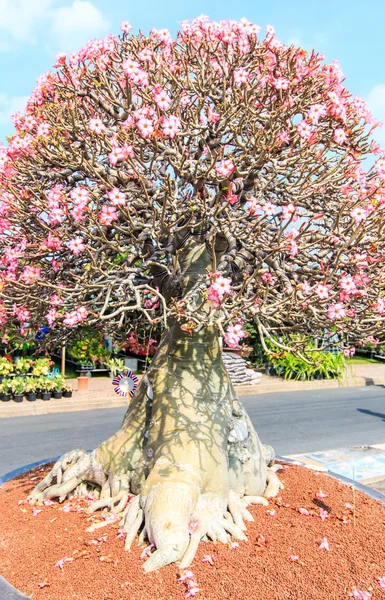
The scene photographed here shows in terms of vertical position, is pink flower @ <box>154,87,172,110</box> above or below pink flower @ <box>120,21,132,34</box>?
below

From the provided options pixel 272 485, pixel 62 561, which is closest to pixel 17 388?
pixel 272 485

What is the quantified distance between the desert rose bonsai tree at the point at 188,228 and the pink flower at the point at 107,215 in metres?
0.02

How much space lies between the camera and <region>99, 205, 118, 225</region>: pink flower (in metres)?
3.78

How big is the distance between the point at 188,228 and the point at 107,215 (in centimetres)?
75

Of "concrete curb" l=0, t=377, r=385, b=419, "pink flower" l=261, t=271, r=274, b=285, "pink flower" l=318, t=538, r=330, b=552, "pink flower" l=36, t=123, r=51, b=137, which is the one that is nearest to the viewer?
"pink flower" l=318, t=538, r=330, b=552

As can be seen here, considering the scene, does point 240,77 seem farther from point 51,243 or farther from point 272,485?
point 272,485

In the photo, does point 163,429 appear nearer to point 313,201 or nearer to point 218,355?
point 218,355

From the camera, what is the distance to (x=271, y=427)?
35.3ft

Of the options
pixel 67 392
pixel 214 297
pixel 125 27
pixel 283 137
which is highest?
pixel 125 27

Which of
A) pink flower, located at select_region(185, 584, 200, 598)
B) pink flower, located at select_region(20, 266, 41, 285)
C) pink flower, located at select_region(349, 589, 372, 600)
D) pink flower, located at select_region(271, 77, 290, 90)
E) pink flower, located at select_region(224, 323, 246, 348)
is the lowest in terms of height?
pink flower, located at select_region(349, 589, 372, 600)

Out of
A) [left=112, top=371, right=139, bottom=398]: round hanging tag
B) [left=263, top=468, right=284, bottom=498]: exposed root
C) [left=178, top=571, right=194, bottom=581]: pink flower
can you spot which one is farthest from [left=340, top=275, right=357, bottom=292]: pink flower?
[left=112, top=371, right=139, bottom=398]: round hanging tag

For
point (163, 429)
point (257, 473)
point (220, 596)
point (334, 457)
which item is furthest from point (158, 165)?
point (334, 457)

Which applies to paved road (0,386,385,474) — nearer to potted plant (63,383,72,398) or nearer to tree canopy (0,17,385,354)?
potted plant (63,383,72,398)

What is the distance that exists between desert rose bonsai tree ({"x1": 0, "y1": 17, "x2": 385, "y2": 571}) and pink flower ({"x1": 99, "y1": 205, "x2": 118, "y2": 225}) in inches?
0.8
